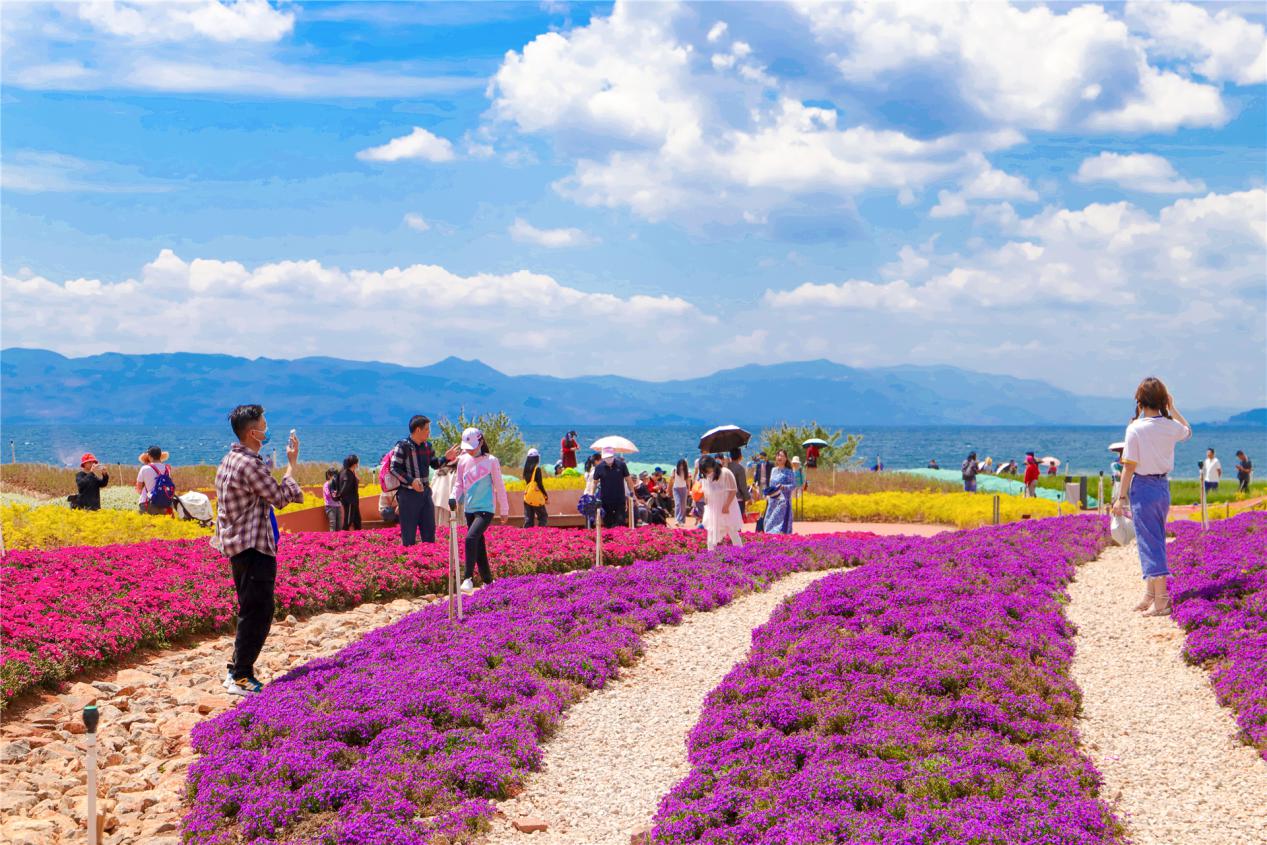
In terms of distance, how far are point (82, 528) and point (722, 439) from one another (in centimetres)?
1573

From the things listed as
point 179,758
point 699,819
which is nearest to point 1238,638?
point 699,819

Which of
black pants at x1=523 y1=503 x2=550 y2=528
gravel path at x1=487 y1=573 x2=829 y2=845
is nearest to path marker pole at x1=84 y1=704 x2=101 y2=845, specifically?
gravel path at x1=487 y1=573 x2=829 y2=845

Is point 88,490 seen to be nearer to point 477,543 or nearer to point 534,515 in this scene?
point 534,515

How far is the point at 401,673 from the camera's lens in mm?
9914

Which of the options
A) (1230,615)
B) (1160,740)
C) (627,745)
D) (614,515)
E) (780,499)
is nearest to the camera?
(1160,740)

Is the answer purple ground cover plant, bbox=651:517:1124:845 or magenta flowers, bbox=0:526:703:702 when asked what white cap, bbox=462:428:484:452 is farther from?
purple ground cover plant, bbox=651:517:1124:845

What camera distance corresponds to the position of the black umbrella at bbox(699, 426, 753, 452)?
2903 cm

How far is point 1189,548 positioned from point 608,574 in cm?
795

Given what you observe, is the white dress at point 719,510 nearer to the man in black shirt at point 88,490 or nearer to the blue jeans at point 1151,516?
the blue jeans at point 1151,516

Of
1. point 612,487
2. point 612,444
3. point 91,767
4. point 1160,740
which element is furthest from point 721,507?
point 612,444

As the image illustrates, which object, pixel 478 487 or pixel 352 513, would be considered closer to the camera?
pixel 478 487

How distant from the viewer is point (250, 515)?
32.0ft

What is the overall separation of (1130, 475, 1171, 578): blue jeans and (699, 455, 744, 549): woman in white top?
6651 mm

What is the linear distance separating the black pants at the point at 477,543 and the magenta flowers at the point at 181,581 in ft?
4.44
